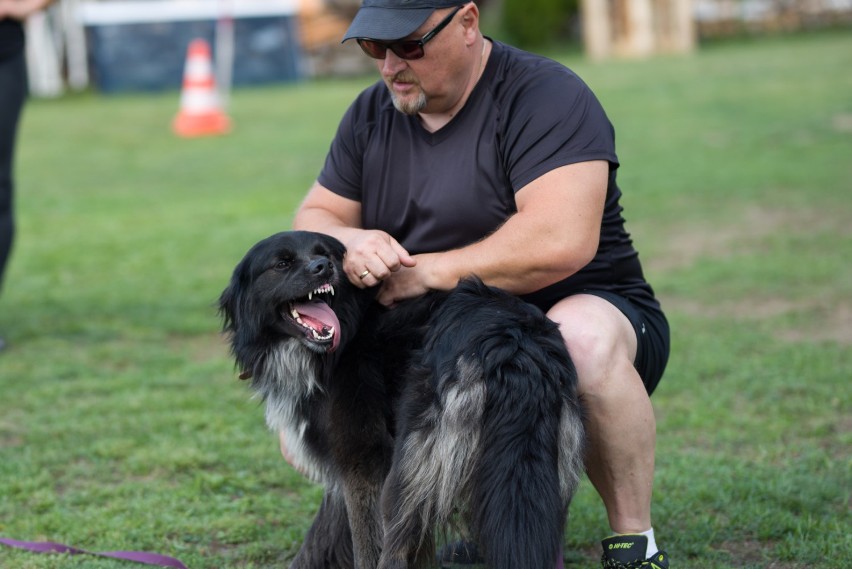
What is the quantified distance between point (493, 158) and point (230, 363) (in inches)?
120

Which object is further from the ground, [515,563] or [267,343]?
[267,343]

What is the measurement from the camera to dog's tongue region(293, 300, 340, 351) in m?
3.17

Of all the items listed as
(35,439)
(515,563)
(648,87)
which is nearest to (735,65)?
(648,87)

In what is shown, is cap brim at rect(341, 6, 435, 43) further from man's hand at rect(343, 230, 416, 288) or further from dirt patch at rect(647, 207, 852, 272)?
dirt patch at rect(647, 207, 852, 272)

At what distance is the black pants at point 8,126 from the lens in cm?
608

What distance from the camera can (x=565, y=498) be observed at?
2881mm

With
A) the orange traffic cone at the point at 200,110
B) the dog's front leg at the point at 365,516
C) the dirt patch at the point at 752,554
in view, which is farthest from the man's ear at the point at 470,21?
the orange traffic cone at the point at 200,110

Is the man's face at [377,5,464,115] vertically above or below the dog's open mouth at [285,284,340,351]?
→ above

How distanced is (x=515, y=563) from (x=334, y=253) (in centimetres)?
A: 115

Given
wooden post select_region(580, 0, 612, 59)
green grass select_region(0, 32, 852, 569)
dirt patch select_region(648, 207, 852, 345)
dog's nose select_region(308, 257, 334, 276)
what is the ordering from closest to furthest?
1. dog's nose select_region(308, 257, 334, 276)
2. green grass select_region(0, 32, 852, 569)
3. dirt patch select_region(648, 207, 852, 345)
4. wooden post select_region(580, 0, 612, 59)

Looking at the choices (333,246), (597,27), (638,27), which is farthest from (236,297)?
(638,27)

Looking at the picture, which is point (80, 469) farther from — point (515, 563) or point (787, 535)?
point (787, 535)

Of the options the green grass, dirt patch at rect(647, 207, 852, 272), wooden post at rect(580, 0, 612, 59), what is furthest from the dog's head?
wooden post at rect(580, 0, 612, 59)

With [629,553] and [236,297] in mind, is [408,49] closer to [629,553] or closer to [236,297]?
[236,297]
